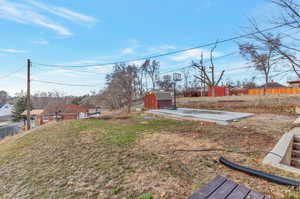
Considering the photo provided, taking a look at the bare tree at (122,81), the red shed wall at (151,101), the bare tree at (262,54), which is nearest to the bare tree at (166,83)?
the bare tree at (122,81)

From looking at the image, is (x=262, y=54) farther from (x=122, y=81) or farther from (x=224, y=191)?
(x=122, y=81)

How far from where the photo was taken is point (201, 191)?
164 centimetres

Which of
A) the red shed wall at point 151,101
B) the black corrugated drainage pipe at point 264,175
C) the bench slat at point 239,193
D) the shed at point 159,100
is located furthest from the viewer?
the red shed wall at point 151,101

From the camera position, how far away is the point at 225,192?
5.31 feet

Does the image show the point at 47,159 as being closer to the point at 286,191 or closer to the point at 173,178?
the point at 173,178

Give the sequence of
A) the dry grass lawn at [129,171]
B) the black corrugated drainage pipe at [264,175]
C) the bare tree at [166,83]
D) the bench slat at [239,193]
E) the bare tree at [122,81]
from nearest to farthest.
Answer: the bench slat at [239,193], the black corrugated drainage pipe at [264,175], the dry grass lawn at [129,171], the bare tree at [122,81], the bare tree at [166,83]

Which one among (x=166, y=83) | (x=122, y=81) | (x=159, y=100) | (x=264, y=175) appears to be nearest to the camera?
(x=264, y=175)

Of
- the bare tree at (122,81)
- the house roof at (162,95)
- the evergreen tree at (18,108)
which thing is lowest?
the evergreen tree at (18,108)

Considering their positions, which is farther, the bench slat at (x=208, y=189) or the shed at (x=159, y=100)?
the shed at (x=159, y=100)

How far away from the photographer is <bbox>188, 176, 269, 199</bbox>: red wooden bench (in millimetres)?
1531

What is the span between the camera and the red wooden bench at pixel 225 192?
5.02 ft

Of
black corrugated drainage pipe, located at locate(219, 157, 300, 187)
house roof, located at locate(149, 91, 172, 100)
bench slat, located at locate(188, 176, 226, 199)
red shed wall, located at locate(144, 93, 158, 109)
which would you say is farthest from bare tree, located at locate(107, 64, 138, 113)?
bench slat, located at locate(188, 176, 226, 199)

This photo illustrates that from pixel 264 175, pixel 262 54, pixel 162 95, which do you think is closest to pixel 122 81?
pixel 162 95

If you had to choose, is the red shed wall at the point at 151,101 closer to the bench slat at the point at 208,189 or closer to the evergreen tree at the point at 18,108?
the bench slat at the point at 208,189
